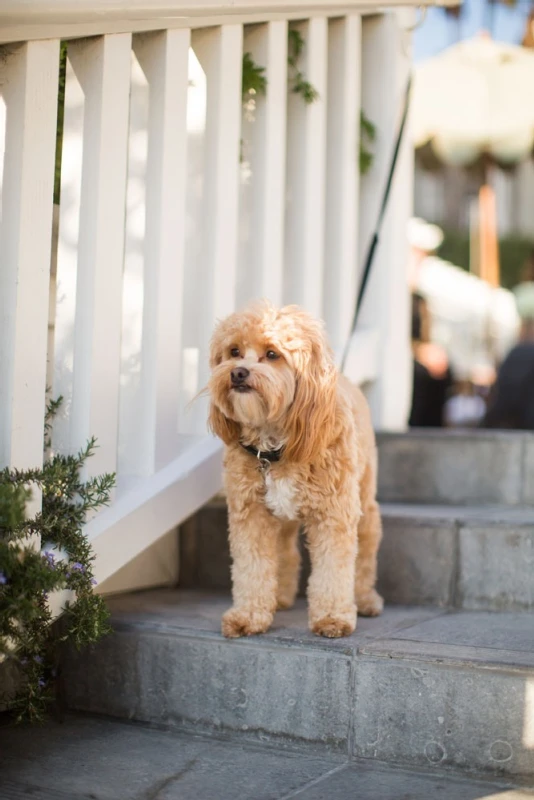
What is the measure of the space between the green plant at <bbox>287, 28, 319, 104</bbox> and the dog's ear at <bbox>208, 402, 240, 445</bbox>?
6.11 ft

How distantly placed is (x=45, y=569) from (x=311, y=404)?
3.20ft

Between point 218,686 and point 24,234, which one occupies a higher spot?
point 24,234

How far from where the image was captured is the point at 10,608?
258 cm

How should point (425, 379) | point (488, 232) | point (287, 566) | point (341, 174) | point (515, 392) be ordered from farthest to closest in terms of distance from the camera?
point (488, 232) < point (425, 379) < point (515, 392) < point (341, 174) < point (287, 566)

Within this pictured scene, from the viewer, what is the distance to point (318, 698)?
2.98m

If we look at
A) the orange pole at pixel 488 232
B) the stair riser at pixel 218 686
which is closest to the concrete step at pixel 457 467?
the stair riser at pixel 218 686

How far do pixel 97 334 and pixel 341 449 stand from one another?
0.95 meters

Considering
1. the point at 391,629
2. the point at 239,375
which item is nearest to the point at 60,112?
the point at 239,375

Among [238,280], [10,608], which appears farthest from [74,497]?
[238,280]

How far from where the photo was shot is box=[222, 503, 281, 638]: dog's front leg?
3205mm

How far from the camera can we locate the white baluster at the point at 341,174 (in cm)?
460

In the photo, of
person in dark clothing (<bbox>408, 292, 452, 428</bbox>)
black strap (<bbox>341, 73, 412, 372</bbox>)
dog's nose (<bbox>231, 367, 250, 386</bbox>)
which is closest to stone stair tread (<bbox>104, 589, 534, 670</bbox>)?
dog's nose (<bbox>231, 367, 250, 386</bbox>)

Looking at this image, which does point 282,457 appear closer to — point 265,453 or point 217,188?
point 265,453

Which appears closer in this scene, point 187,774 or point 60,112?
point 187,774
